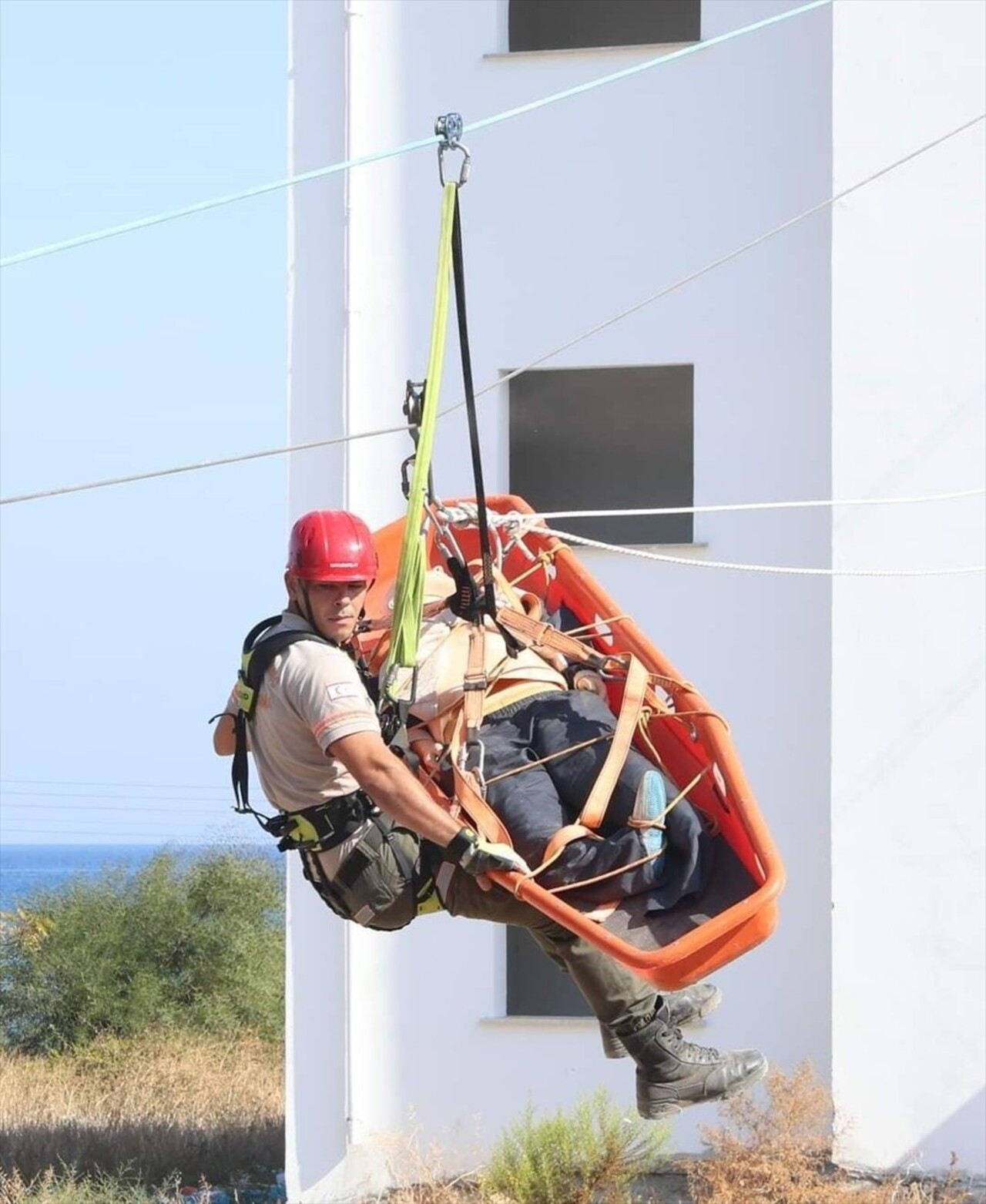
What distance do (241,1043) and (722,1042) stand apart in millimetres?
8474

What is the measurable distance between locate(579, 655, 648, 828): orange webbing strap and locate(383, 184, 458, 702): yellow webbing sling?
61 cm

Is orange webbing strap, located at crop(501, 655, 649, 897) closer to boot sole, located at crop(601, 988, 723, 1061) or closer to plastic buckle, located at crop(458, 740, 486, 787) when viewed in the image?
plastic buckle, located at crop(458, 740, 486, 787)

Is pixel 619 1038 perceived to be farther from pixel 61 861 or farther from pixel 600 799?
pixel 61 861

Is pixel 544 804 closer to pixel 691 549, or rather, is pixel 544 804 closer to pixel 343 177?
pixel 691 549

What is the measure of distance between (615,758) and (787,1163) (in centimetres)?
530

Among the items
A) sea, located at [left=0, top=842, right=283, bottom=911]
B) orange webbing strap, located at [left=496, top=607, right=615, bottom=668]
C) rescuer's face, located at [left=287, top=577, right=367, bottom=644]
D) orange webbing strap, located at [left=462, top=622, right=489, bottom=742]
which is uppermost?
rescuer's face, located at [left=287, top=577, right=367, bottom=644]

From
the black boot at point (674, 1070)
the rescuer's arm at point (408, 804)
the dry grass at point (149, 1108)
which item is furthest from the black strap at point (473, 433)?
the dry grass at point (149, 1108)

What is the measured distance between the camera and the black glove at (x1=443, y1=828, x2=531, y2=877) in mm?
6086

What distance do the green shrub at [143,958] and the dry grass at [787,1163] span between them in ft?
28.5

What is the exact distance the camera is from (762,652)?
1186cm

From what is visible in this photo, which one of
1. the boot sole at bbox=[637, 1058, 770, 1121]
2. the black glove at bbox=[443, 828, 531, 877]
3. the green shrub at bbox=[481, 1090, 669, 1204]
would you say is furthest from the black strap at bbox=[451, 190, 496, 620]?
the green shrub at bbox=[481, 1090, 669, 1204]

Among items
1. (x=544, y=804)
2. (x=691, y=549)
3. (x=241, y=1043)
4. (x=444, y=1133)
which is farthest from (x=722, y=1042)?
(x=241, y=1043)

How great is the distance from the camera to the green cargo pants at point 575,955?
661 centimetres

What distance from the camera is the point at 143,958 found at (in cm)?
1975
